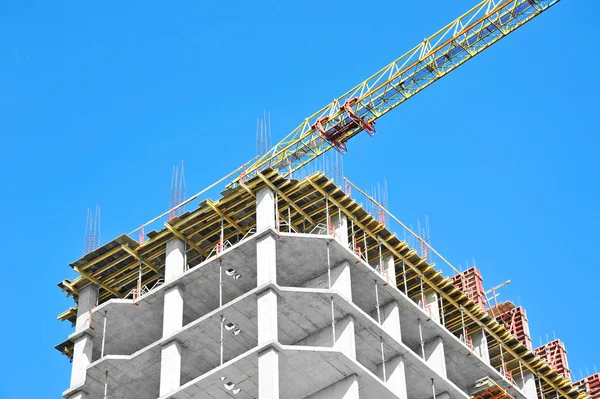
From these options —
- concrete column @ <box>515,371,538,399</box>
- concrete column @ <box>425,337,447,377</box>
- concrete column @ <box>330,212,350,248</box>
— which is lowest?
concrete column @ <box>425,337,447,377</box>

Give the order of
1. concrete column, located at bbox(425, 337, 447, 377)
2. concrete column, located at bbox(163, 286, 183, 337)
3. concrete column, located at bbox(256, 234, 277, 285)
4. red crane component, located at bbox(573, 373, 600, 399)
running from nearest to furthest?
concrete column, located at bbox(256, 234, 277, 285)
concrete column, located at bbox(163, 286, 183, 337)
concrete column, located at bbox(425, 337, 447, 377)
red crane component, located at bbox(573, 373, 600, 399)

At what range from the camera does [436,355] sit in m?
88.8

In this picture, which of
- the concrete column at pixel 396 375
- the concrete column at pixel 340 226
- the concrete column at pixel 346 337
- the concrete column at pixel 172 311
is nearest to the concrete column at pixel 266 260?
the concrete column at pixel 340 226

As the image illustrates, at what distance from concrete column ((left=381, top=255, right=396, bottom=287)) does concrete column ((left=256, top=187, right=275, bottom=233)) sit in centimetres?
848

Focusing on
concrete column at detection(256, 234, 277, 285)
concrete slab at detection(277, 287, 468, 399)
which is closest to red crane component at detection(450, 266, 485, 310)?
concrete slab at detection(277, 287, 468, 399)

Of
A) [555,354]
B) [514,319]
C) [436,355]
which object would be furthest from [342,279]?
[555,354]

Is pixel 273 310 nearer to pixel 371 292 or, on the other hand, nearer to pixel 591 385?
pixel 371 292

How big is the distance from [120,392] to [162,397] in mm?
6260

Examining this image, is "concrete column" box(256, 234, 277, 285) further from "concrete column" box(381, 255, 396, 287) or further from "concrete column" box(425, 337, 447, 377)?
"concrete column" box(425, 337, 447, 377)

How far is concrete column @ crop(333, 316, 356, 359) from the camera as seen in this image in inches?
3184

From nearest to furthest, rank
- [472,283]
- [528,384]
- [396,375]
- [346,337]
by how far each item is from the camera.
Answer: [346,337] < [396,375] < [528,384] < [472,283]

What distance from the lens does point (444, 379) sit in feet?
283

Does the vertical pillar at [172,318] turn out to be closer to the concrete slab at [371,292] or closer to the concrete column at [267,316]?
the concrete column at [267,316]

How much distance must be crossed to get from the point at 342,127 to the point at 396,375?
30.8 metres
